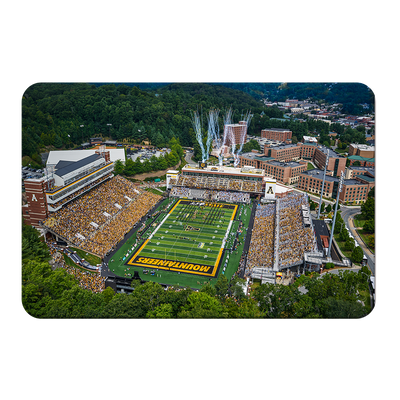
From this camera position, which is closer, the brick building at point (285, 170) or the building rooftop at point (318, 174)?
the building rooftop at point (318, 174)

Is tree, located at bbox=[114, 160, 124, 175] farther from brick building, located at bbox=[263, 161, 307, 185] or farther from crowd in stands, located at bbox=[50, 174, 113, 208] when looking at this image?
brick building, located at bbox=[263, 161, 307, 185]

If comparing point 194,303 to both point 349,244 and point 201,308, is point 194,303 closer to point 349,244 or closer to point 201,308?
point 201,308

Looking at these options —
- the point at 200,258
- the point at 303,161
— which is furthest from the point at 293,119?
the point at 200,258

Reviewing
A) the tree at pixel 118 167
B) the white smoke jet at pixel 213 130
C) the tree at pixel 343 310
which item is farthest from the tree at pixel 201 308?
the white smoke jet at pixel 213 130

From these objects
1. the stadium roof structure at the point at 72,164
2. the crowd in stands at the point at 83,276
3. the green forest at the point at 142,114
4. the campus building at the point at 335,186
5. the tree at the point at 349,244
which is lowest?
the crowd in stands at the point at 83,276

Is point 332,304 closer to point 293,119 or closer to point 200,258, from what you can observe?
point 200,258

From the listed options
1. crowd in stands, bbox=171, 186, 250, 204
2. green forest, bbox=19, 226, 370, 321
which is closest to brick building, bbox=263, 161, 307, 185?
crowd in stands, bbox=171, 186, 250, 204

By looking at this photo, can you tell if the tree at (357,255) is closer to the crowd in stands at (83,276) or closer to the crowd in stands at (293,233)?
the crowd in stands at (293,233)
